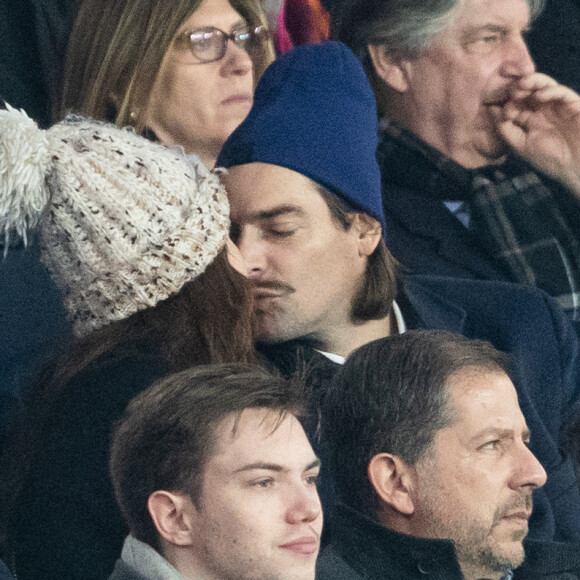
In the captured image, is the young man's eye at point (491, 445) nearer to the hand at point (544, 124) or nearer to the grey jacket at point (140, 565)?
the grey jacket at point (140, 565)

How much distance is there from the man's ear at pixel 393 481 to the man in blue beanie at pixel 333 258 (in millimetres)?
153

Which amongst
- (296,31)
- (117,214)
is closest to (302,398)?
(117,214)

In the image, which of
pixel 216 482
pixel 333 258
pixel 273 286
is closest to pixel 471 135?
pixel 333 258

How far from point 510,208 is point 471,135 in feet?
0.55

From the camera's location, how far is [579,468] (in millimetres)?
2332

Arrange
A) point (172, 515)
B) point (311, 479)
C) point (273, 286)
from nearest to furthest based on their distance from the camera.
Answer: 1. point (172, 515)
2. point (311, 479)
3. point (273, 286)

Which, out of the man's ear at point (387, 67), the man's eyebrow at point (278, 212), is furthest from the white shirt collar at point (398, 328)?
the man's ear at point (387, 67)

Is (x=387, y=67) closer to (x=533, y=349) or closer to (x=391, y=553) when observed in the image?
(x=533, y=349)

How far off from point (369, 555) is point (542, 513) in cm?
41

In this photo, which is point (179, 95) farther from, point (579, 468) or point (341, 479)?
point (579, 468)

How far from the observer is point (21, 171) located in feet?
6.03

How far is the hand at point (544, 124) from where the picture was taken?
251 cm

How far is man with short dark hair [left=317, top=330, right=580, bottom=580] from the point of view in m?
1.95

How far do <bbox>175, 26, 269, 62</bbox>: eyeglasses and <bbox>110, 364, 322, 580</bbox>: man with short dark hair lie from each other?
0.68m
